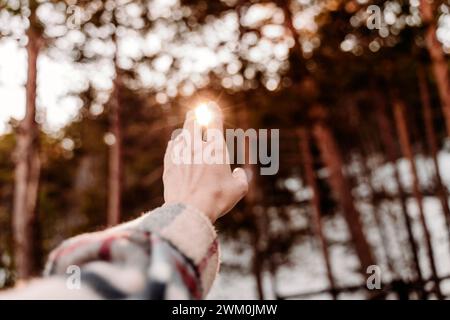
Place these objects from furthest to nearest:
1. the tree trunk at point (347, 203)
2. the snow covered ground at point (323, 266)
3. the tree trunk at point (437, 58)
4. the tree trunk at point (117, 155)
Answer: the snow covered ground at point (323, 266) < the tree trunk at point (347, 203) < the tree trunk at point (117, 155) < the tree trunk at point (437, 58)

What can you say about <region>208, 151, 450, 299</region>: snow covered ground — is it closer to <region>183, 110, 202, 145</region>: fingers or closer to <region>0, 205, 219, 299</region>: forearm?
<region>183, 110, 202, 145</region>: fingers

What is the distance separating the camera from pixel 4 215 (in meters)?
23.0

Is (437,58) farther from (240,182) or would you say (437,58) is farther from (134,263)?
(134,263)

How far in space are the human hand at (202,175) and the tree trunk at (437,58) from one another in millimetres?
8722

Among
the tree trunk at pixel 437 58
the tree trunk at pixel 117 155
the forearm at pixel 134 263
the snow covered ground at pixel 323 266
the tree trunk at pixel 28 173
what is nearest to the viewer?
Result: the forearm at pixel 134 263

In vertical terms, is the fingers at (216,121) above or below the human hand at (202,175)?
above

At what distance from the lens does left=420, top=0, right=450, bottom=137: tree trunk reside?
8.81 meters

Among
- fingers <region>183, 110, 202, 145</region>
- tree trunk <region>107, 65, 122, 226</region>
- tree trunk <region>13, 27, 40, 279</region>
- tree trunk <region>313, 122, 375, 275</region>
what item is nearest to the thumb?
fingers <region>183, 110, 202, 145</region>

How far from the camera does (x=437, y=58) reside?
9.12 m

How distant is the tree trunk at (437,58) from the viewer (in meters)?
8.81

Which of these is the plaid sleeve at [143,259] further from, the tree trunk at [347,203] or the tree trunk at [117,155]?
the tree trunk at [117,155]

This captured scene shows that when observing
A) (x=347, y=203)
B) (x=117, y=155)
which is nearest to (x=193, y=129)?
(x=117, y=155)

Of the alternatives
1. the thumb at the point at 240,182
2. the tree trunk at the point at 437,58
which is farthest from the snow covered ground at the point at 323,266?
the thumb at the point at 240,182

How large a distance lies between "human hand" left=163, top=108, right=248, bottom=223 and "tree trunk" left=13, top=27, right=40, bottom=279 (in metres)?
10.4
